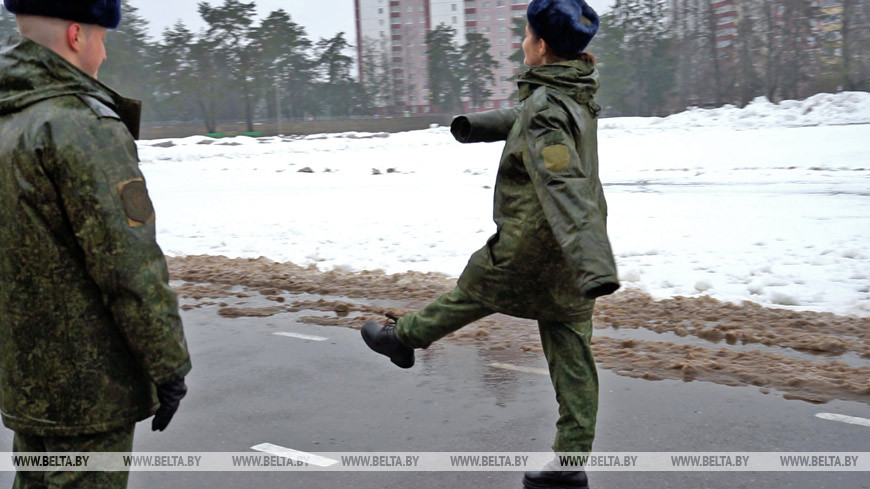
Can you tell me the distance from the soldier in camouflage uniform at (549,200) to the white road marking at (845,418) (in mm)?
1660

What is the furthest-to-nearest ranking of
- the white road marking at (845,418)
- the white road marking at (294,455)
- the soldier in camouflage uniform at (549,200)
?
1. the white road marking at (845,418)
2. the white road marking at (294,455)
3. the soldier in camouflage uniform at (549,200)

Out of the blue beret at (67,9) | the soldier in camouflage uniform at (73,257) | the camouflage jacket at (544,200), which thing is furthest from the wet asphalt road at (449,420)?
the blue beret at (67,9)

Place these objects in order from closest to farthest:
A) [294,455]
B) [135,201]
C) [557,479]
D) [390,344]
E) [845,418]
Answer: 1. [135,201]
2. [557,479]
3. [390,344]
4. [294,455]
5. [845,418]

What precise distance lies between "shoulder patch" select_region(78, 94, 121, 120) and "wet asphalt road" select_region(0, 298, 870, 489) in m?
2.09

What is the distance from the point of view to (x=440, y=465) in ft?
13.5

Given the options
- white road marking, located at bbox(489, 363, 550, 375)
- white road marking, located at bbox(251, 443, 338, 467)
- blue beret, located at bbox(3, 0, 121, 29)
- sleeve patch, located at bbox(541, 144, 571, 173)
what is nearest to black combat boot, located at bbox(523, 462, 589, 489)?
white road marking, located at bbox(251, 443, 338, 467)

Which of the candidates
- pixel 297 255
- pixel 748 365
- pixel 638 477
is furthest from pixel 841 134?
pixel 638 477

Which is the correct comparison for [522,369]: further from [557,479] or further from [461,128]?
[461,128]

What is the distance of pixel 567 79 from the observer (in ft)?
11.0

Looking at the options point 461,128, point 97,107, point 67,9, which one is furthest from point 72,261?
point 461,128

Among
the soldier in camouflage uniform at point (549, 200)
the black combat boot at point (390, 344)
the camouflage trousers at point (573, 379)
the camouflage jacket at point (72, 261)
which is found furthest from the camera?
the black combat boot at point (390, 344)

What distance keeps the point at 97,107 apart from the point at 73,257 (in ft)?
1.23

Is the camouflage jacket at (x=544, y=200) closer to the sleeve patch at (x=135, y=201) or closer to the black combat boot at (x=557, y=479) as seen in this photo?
the black combat boot at (x=557, y=479)

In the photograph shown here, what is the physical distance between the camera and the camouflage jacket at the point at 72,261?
2.25 m
